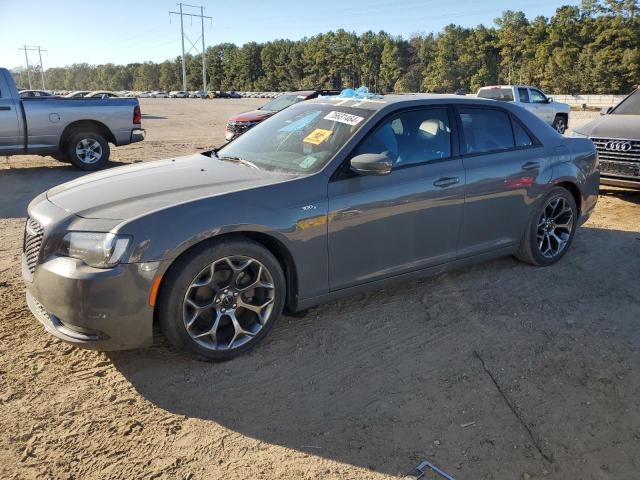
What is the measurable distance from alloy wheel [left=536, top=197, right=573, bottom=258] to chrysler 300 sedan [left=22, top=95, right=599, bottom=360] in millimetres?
36

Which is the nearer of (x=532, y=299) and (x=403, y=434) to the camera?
(x=403, y=434)

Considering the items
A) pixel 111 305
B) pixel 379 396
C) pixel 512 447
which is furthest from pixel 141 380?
pixel 512 447

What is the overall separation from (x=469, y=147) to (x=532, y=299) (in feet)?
4.37

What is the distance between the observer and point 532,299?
4316 mm

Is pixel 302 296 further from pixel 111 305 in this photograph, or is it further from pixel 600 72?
pixel 600 72

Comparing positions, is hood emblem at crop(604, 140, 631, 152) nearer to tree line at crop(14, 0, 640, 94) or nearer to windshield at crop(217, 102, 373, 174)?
windshield at crop(217, 102, 373, 174)

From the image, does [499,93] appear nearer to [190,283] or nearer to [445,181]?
[445,181]

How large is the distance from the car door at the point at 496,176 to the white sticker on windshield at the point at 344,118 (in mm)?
956

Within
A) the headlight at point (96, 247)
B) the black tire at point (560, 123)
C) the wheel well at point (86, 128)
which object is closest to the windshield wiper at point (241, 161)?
the headlight at point (96, 247)

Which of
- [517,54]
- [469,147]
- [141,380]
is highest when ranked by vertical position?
[517,54]

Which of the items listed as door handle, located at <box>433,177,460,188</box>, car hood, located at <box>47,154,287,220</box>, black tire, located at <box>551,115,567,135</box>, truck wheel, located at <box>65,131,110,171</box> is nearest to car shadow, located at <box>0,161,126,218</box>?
truck wheel, located at <box>65,131,110,171</box>

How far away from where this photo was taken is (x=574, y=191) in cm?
518

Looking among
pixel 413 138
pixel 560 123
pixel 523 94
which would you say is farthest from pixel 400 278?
pixel 560 123

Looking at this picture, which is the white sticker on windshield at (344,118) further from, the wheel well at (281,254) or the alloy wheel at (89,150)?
the alloy wheel at (89,150)
